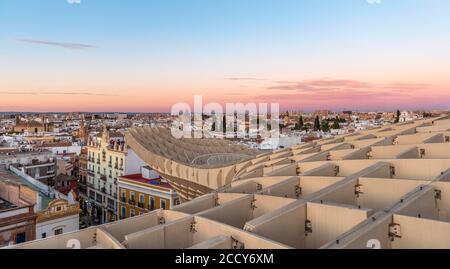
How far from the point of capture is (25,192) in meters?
24.2

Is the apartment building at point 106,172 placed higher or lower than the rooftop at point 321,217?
lower

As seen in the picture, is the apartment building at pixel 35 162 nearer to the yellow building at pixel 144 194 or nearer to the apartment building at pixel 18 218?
the yellow building at pixel 144 194

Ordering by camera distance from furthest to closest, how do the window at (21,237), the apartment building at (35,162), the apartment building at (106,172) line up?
Result: the apartment building at (35,162) → the apartment building at (106,172) → the window at (21,237)

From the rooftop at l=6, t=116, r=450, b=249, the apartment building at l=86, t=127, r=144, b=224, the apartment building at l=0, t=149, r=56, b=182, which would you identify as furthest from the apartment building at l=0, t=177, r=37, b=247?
the apartment building at l=0, t=149, r=56, b=182

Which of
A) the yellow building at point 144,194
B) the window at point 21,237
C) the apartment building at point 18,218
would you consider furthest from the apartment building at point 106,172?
the window at point 21,237

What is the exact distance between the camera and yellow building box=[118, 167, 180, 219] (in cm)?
3350

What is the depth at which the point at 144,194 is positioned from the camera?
35.9 meters

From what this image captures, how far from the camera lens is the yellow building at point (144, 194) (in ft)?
110

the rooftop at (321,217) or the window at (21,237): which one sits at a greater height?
the rooftop at (321,217)

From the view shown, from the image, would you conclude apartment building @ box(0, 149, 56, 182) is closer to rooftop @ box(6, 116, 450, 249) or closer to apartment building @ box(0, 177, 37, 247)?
apartment building @ box(0, 177, 37, 247)

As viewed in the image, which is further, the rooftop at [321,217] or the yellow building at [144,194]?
the yellow building at [144,194]

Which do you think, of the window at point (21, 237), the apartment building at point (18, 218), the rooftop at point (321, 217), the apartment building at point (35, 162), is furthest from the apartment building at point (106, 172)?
the rooftop at point (321, 217)

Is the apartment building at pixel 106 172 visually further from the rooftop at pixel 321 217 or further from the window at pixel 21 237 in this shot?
the rooftop at pixel 321 217

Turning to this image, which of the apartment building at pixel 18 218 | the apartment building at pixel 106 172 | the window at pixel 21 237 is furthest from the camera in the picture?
the apartment building at pixel 106 172
